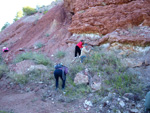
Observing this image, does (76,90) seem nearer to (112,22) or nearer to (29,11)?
(112,22)

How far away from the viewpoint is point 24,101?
5121 millimetres

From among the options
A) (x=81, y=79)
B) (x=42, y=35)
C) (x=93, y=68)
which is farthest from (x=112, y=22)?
(x=42, y=35)

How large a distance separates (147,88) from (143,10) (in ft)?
14.6

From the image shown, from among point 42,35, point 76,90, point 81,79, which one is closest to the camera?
point 76,90

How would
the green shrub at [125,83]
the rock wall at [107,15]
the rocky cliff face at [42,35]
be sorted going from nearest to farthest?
→ the green shrub at [125,83]
the rock wall at [107,15]
the rocky cliff face at [42,35]

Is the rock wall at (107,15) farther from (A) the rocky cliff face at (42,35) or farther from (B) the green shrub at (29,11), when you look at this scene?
(B) the green shrub at (29,11)

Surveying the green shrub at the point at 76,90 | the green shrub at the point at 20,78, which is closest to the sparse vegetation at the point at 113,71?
the green shrub at the point at 76,90

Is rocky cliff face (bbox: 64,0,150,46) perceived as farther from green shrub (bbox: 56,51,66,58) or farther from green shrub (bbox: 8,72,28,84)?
green shrub (bbox: 8,72,28,84)

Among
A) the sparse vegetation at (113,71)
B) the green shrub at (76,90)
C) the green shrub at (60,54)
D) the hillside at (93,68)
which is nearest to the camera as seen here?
the hillside at (93,68)

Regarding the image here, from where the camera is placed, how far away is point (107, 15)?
8.47m

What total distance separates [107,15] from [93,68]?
12.5ft

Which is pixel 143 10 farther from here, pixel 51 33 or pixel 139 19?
pixel 51 33

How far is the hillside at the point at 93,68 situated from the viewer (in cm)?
468

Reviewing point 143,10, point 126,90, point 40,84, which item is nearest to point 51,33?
point 40,84
